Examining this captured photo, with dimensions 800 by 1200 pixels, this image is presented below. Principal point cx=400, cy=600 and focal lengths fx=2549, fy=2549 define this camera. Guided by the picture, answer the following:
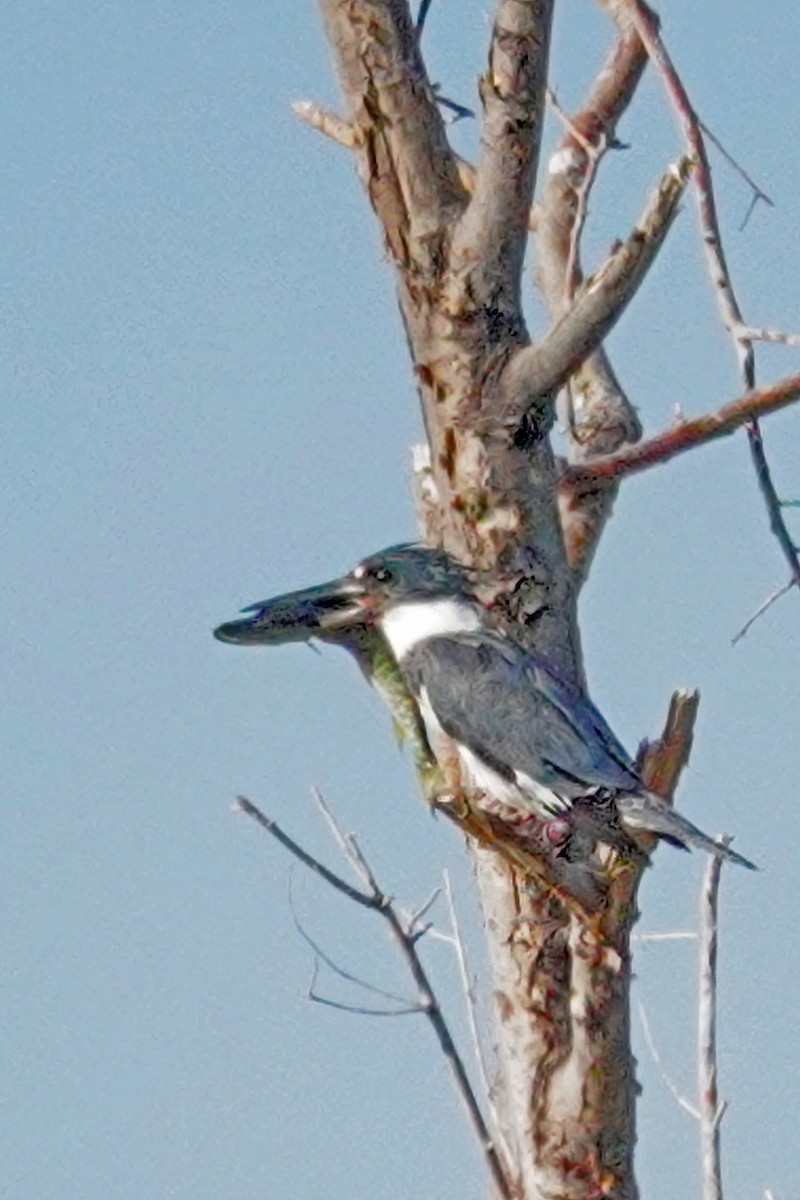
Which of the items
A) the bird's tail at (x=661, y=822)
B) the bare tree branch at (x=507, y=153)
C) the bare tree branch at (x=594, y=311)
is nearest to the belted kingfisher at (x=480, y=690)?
the bird's tail at (x=661, y=822)

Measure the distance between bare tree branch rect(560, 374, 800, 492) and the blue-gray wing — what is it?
0.43 metres

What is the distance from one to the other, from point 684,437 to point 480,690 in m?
0.80

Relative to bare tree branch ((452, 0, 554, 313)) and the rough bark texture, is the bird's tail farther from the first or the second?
bare tree branch ((452, 0, 554, 313))

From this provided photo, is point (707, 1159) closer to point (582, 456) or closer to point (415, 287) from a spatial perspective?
point (415, 287)

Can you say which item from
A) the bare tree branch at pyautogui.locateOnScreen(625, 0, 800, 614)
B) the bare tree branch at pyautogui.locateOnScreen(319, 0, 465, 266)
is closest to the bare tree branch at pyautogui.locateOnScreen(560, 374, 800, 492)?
the bare tree branch at pyautogui.locateOnScreen(625, 0, 800, 614)

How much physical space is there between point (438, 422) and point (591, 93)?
2785mm

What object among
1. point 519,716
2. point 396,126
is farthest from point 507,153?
point 519,716

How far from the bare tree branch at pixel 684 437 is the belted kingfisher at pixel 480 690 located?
1.25ft

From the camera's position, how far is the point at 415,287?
5.73 m

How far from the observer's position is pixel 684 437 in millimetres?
5734

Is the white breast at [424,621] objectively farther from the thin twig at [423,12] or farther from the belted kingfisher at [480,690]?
the thin twig at [423,12]

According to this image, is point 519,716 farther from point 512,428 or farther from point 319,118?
point 319,118

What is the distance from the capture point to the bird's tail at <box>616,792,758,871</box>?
543 centimetres

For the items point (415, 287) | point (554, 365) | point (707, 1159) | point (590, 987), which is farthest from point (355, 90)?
point (707, 1159)
